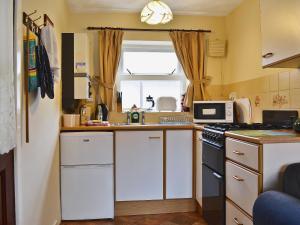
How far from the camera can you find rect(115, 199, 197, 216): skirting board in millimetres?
2828

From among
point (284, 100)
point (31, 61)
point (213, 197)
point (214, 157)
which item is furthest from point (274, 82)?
point (31, 61)

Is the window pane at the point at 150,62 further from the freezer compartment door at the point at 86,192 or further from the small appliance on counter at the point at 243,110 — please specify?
the freezer compartment door at the point at 86,192

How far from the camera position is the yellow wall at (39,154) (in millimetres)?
1560

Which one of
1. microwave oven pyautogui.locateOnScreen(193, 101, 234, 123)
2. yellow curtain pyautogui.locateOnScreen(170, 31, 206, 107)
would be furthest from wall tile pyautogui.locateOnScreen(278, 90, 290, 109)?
yellow curtain pyautogui.locateOnScreen(170, 31, 206, 107)

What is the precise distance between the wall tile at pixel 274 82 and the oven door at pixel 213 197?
2.99 feet

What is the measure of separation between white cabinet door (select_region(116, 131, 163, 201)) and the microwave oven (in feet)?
1.79

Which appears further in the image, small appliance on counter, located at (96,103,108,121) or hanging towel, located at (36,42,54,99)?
small appliance on counter, located at (96,103,108,121)

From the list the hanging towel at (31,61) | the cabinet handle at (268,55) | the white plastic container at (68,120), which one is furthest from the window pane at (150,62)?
the hanging towel at (31,61)

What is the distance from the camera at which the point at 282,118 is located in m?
2.34

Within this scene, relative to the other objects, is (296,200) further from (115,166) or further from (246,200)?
(115,166)

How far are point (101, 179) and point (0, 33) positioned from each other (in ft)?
5.68

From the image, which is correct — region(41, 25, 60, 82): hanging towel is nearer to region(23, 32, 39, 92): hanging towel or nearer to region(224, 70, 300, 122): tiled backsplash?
region(23, 32, 39, 92): hanging towel

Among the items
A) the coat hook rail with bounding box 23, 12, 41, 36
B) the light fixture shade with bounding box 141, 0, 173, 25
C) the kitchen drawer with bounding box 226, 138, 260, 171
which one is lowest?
the kitchen drawer with bounding box 226, 138, 260, 171

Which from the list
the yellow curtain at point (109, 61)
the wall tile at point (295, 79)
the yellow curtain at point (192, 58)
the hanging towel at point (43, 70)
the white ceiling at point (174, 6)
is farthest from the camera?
the yellow curtain at point (192, 58)
